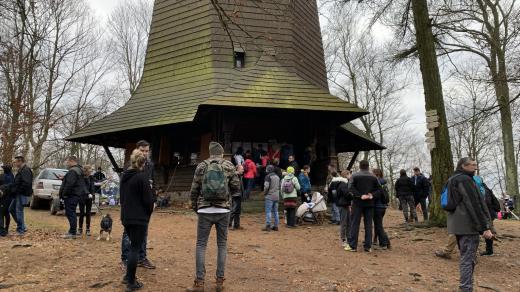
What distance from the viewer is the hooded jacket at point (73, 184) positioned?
27.5 feet

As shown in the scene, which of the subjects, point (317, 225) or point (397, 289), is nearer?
point (397, 289)

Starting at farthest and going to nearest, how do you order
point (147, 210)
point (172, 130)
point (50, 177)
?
point (172, 130), point (50, 177), point (147, 210)

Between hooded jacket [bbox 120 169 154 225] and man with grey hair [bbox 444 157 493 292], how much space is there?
390 cm

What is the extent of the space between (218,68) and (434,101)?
7738 mm

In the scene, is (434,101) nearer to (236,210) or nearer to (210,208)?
(236,210)

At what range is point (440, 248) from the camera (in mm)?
8586

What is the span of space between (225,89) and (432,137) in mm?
6380

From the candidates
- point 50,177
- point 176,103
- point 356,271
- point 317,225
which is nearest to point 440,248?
point 356,271

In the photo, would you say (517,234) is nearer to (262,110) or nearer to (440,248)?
(440,248)

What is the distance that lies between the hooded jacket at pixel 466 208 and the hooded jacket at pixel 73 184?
262 inches

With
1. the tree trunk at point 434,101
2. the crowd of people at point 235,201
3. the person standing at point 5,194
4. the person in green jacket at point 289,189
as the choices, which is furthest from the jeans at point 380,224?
the person standing at point 5,194

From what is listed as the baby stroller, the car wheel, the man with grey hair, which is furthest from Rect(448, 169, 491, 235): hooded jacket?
the car wheel

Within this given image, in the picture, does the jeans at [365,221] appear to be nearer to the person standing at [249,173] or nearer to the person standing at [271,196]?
the person standing at [271,196]

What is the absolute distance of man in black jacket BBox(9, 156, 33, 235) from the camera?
8828 mm
